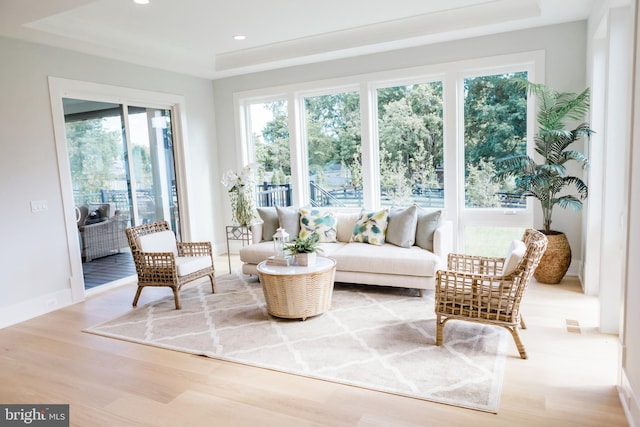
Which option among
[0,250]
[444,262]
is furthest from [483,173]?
[0,250]

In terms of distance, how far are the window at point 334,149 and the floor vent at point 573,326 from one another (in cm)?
310

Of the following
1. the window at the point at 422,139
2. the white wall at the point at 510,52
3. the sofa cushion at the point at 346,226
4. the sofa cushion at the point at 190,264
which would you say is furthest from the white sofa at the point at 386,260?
the white wall at the point at 510,52

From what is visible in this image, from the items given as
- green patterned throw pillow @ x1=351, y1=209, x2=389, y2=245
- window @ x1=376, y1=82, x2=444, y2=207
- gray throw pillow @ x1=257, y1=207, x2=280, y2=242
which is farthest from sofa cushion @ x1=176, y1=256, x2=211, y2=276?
window @ x1=376, y1=82, x2=444, y2=207

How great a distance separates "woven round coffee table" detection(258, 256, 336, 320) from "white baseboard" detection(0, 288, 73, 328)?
2.34 m

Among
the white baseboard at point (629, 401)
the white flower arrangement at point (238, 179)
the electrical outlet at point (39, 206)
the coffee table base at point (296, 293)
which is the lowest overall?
the white baseboard at point (629, 401)

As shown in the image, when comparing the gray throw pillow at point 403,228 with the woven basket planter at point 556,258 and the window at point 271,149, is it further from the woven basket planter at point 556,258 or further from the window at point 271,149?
the window at point 271,149

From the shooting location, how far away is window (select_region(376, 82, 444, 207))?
5.37 meters

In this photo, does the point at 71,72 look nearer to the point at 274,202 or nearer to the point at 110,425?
the point at 274,202

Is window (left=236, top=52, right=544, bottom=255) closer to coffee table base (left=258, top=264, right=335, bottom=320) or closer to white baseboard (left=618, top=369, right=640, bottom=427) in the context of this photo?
coffee table base (left=258, top=264, right=335, bottom=320)

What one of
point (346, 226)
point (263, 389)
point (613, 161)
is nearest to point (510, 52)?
point (613, 161)

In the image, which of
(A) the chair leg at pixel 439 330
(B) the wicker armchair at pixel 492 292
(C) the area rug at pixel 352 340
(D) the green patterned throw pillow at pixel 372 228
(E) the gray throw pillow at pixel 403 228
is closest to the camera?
(C) the area rug at pixel 352 340

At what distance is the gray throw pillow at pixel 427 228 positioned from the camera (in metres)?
4.52

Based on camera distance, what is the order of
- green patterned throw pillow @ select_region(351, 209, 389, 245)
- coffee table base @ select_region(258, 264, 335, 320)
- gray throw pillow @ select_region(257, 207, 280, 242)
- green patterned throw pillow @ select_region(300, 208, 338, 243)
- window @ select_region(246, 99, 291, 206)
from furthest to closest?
window @ select_region(246, 99, 291, 206), gray throw pillow @ select_region(257, 207, 280, 242), green patterned throw pillow @ select_region(300, 208, 338, 243), green patterned throw pillow @ select_region(351, 209, 389, 245), coffee table base @ select_region(258, 264, 335, 320)

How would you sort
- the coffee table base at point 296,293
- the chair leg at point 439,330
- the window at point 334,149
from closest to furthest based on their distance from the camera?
the chair leg at point 439,330 → the coffee table base at point 296,293 → the window at point 334,149
